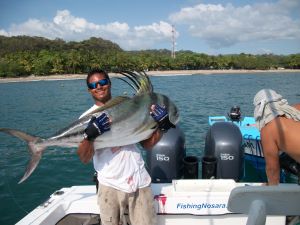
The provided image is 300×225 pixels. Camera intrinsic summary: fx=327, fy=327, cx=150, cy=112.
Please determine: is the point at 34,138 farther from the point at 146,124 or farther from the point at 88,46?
the point at 88,46

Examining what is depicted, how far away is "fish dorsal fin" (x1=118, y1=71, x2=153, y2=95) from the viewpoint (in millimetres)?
3289

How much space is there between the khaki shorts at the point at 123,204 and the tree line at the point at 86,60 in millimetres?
47312

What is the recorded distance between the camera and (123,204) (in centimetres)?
336

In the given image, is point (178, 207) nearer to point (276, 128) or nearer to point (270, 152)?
point (270, 152)

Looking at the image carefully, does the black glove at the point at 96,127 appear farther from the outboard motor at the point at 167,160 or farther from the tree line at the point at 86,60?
the tree line at the point at 86,60

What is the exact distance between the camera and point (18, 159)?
10773 mm

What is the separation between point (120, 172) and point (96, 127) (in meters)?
0.57

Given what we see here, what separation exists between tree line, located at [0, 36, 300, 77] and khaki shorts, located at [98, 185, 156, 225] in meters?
47.3

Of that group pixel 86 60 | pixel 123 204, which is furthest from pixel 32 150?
pixel 86 60

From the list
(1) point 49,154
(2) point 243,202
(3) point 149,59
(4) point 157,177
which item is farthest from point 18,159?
(3) point 149,59

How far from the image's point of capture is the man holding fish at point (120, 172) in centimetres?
323

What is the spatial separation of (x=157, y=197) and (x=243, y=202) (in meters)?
2.69

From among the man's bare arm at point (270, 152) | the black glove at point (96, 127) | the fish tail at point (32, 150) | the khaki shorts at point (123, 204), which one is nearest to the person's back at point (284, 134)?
the man's bare arm at point (270, 152)

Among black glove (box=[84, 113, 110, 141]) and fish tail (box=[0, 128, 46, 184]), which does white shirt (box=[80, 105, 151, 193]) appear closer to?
black glove (box=[84, 113, 110, 141])
